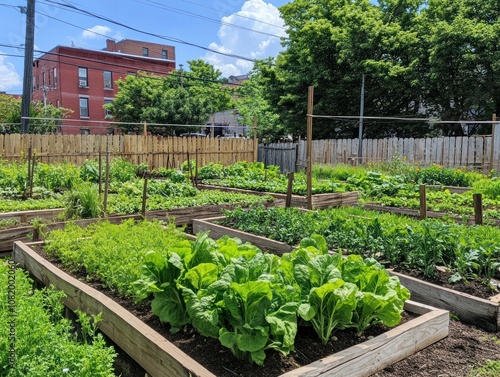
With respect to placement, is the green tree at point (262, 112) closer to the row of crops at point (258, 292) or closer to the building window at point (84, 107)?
the building window at point (84, 107)

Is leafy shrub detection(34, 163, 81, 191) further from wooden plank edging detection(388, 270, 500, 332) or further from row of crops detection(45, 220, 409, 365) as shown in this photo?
wooden plank edging detection(388, 270, 500, 332)

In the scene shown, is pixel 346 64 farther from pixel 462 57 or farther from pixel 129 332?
pixel 129 332

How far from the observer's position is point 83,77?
43.2 m

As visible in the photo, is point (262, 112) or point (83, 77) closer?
point (262, 112)

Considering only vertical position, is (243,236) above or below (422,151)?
below

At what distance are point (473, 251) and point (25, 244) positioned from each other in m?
5.10

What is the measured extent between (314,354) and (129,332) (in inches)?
50.2

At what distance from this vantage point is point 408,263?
14.4ft

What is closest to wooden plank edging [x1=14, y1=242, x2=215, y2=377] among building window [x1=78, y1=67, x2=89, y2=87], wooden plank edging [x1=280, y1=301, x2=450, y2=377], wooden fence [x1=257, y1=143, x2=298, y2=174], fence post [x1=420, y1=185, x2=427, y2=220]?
wooden plank edging [x1=280, y1=301, x2=450, y2=377]

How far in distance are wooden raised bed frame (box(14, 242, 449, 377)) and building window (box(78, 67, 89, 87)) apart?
4394 centimetres

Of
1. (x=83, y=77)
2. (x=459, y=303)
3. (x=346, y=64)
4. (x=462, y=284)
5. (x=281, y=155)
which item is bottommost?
(x=459, y=303)

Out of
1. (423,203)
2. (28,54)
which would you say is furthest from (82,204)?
(28,54)

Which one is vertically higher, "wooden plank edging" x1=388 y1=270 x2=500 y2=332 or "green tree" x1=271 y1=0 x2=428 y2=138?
"green tree" x1=271 y1=0 x2=428 y2=138

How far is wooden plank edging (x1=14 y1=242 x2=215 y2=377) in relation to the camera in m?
2.44
